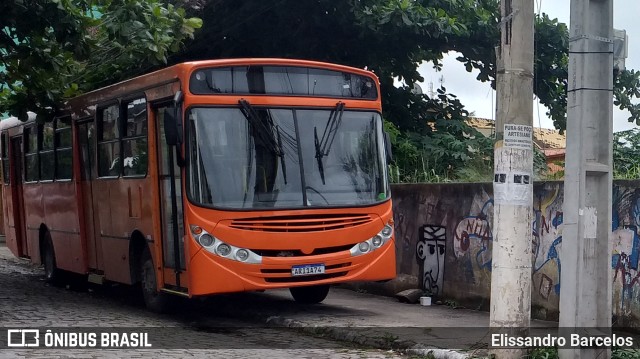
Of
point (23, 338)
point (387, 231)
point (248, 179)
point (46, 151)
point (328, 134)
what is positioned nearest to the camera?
point (23, 338)

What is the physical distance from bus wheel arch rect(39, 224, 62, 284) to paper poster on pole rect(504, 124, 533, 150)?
32.9 ft

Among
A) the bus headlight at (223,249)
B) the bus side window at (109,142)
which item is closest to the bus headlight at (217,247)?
the bus headlight at (223,249)

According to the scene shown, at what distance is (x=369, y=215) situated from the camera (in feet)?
37.1

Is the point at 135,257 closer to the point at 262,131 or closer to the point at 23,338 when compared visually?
the point at 23,338

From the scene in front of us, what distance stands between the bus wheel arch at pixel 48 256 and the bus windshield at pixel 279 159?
6330 millimetres

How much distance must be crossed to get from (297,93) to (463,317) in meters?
3.52

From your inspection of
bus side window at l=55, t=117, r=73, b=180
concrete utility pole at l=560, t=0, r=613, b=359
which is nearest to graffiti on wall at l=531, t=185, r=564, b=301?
concrete utility pole at l=560, t=0, r=613, b=359

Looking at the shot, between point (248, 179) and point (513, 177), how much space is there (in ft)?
11.8

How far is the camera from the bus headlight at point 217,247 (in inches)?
414

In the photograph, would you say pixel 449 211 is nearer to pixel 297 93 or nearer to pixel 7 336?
pixel 297 93

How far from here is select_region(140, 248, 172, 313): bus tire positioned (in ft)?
39.3

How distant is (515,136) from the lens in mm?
8172

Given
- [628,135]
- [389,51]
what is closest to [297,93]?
[628,135]

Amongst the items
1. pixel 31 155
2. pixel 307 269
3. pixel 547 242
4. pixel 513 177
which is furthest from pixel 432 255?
pixel 31 155
